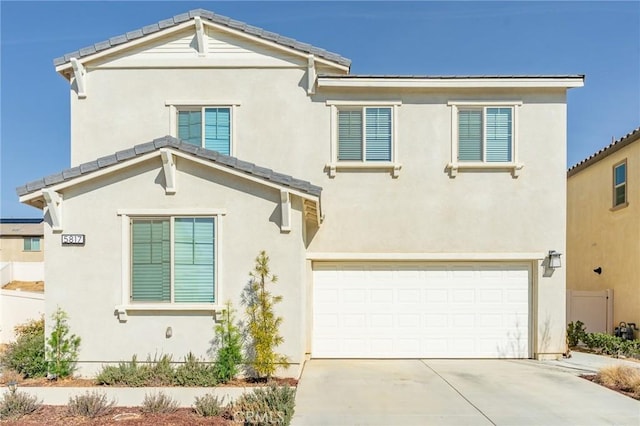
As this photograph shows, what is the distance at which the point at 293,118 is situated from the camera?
37.3 feet

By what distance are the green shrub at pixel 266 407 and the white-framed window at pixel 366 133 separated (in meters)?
6.17

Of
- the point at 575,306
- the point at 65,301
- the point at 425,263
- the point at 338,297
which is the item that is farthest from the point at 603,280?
the point at 65,301

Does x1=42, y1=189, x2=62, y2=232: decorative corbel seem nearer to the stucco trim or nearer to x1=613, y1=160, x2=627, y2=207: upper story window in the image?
the stucco trim

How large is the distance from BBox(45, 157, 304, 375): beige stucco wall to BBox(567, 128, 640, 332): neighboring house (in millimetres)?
10578

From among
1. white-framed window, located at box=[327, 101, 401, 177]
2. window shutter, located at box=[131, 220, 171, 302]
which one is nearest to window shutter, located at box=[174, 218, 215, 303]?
window shutter, located at box=[131, 220, 171, 302]

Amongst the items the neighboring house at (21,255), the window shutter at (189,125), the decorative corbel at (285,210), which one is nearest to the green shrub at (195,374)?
the decorative corbel at (285,210)

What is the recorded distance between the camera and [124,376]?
8.23 metres

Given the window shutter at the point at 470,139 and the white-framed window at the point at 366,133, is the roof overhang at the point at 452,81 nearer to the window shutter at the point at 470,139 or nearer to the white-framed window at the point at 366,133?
the white-framed window at the point at 366,133

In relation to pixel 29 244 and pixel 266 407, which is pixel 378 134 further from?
pixel 29 244

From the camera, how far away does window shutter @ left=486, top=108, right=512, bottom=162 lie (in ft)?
37.1

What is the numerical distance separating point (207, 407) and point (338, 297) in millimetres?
4852

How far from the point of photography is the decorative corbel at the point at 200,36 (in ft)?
37.5

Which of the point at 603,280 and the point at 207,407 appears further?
the point at 603,280

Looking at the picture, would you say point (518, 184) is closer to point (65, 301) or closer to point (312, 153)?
point (312, 153)
